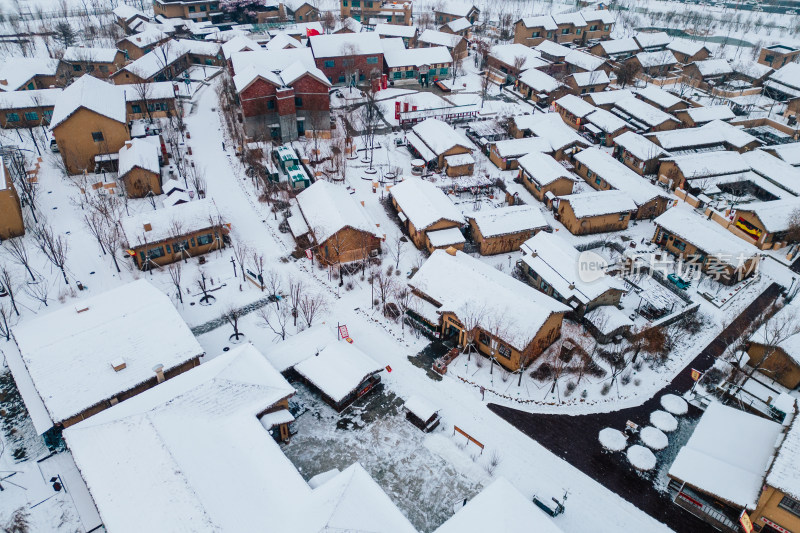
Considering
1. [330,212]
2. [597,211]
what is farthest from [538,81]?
[330,212]

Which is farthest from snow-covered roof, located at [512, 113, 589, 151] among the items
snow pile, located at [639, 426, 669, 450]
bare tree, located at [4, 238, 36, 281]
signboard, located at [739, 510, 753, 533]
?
bare tree, located at [4, 238, 36, 281]

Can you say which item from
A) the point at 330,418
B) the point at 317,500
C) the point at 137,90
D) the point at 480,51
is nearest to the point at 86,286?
the point at 330,418

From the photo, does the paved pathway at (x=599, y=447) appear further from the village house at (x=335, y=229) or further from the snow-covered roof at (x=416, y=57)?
the snow-covered roof at (x=416, y=57)

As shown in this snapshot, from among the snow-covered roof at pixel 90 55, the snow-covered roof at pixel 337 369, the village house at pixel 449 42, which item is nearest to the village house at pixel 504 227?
the snow-covered roof at pixel 337 369

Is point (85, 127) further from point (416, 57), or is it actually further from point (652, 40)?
point (652, 40)

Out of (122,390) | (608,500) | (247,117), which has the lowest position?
(608,500)

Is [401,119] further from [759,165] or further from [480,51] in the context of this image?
[759,165]
